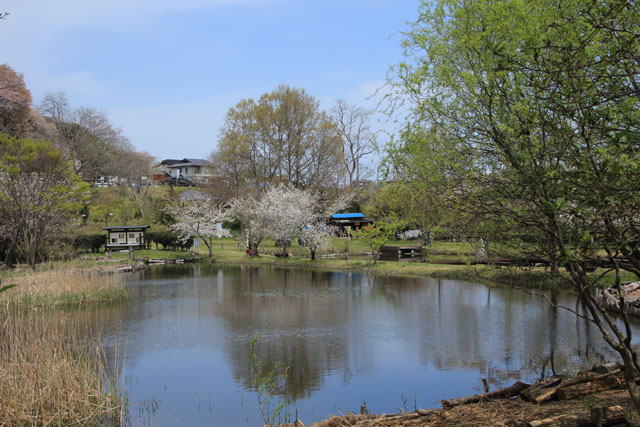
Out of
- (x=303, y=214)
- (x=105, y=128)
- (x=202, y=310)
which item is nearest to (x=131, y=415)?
(x=202, y=310)

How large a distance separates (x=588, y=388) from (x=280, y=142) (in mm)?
43379

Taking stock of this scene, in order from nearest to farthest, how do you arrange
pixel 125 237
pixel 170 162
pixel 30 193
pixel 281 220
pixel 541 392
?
1. pixel 541 392
2. pixel 30 193
3. pixel 281 220
4. pixel 125 237
5. pixel 170 162

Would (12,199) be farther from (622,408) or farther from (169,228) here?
(622,408)

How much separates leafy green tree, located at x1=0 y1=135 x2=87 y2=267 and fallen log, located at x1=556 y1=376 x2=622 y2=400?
25279mm

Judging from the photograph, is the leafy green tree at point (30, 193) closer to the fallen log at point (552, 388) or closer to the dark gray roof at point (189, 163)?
the fallen log at point (552, 388)

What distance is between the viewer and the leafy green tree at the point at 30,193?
26.0 m

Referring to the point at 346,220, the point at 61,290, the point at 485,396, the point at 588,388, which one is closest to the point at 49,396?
the point at 485,396

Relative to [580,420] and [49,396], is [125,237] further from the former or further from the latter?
[580,420]

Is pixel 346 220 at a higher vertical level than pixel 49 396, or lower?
higher

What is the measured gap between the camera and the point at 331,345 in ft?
43.9

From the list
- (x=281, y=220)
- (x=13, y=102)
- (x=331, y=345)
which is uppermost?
(x=13, y=102)

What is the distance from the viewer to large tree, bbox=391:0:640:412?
4.57 metres

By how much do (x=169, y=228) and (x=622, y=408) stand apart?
1518 inches

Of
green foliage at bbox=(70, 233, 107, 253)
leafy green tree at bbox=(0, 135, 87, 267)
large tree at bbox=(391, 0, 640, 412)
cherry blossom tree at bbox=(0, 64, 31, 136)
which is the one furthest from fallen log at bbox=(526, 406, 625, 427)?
cherry blossom tree at bbox=(0, 64, 31, 136)
